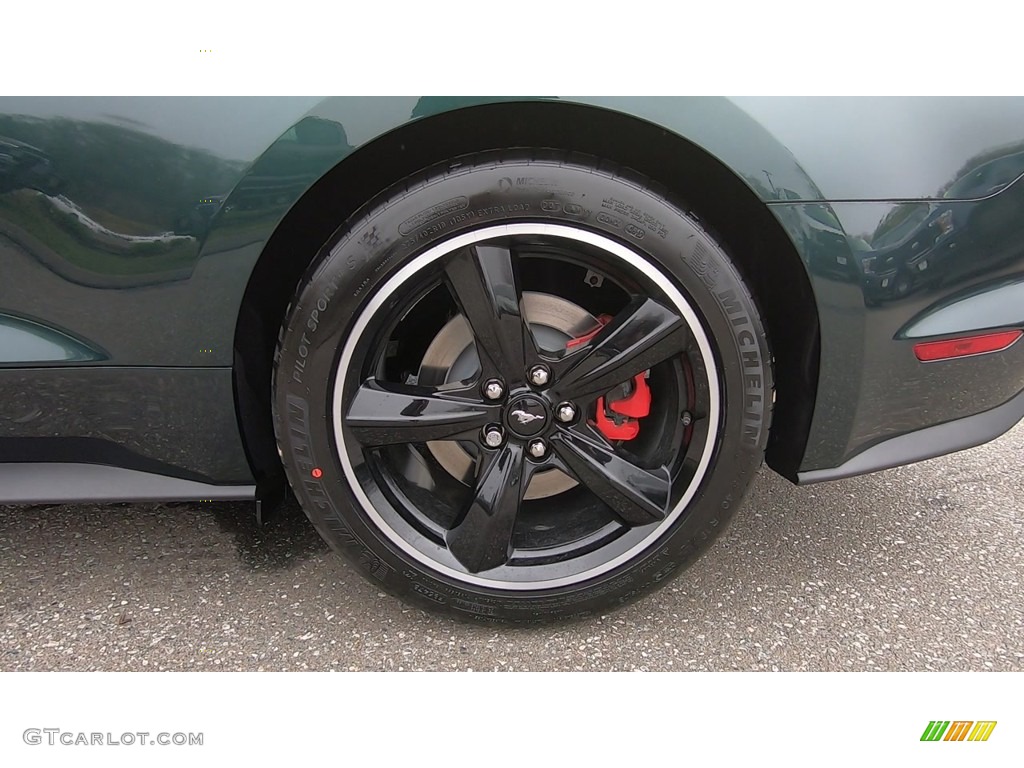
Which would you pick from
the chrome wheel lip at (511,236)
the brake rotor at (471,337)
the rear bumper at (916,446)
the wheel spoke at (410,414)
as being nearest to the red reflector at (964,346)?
the rear bumper at (916,446)

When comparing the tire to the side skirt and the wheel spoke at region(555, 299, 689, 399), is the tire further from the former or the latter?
the side skirt

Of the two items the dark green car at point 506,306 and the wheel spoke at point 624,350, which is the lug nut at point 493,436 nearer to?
the dark green car at point 506,306

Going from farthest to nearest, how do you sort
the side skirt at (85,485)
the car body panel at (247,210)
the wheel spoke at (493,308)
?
1. the side skirt at (85,485)
2. the wheel spoke at (493,308)
3. the car body panel at (247,210)

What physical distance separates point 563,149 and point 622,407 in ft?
1.90

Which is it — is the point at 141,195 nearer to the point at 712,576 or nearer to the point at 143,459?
the point at 143,459

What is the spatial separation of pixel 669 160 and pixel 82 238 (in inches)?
45.5

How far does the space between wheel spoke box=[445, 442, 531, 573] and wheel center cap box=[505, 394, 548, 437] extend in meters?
0.05

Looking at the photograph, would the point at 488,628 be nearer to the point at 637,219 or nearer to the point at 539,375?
the point at 539,375

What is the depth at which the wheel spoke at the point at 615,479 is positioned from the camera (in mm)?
1547

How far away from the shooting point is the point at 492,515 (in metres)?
1.57

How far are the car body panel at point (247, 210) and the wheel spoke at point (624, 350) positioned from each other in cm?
30

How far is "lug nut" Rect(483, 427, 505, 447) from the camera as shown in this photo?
1532mm
